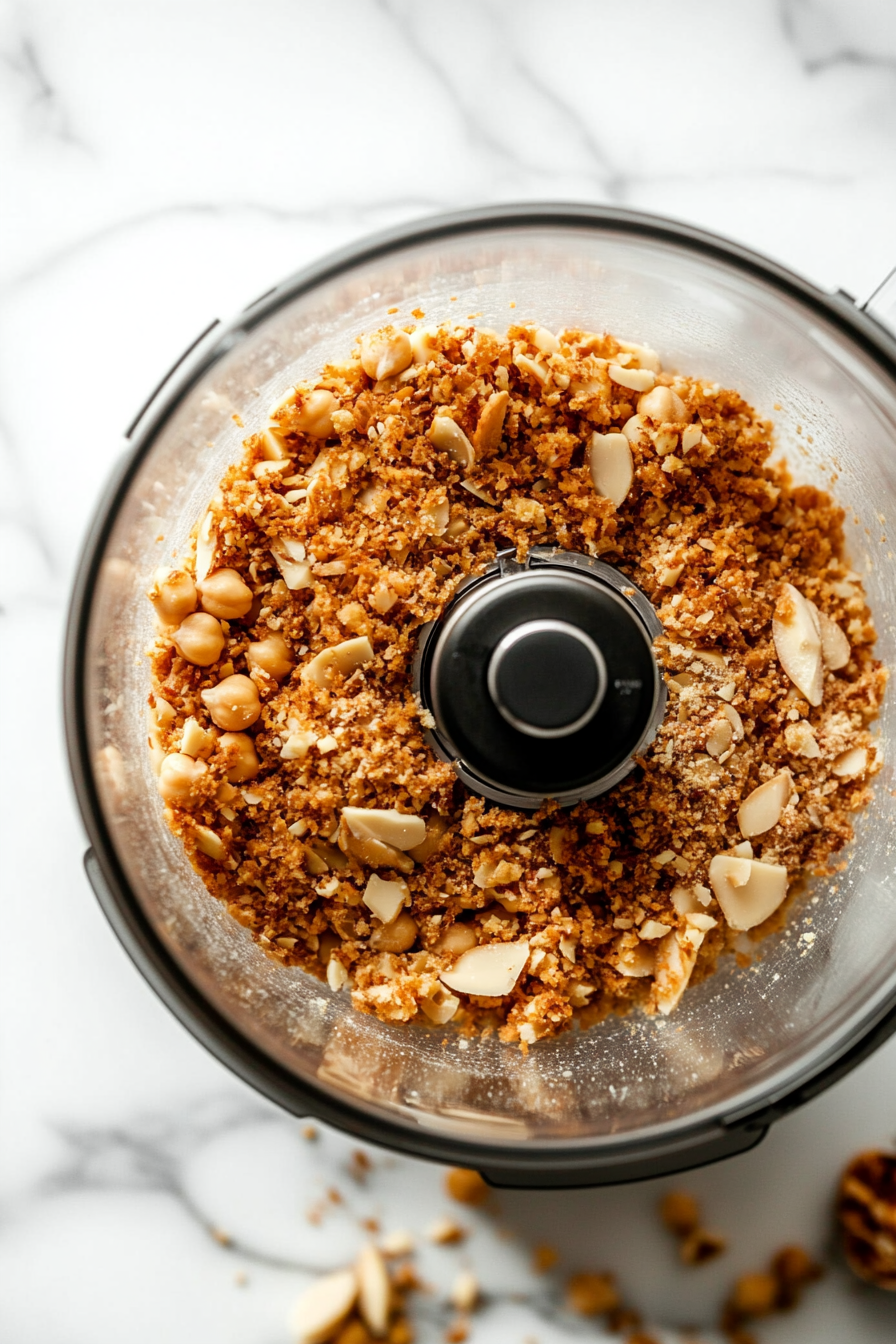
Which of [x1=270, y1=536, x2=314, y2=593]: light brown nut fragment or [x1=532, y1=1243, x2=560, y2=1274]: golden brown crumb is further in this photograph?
[x1=532, y1=1243, x2=560, y2=1274]: golden brown crumb

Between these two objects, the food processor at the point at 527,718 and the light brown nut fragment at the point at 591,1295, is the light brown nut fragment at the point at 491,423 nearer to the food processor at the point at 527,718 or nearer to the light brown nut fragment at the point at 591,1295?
the food processor at the point at 527,718

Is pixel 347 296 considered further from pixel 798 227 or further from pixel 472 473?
pixel 798 227

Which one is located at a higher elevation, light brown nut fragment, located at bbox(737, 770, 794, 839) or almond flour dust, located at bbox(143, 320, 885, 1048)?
almond flour dust, located at bbox(143, 320, 885, 1048)

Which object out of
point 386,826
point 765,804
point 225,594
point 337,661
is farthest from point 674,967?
point 225,594

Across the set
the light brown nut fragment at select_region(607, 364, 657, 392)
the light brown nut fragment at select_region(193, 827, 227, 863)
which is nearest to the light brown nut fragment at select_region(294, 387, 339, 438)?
the light brown nut fragment at select_region(607, 364, 657, 392)

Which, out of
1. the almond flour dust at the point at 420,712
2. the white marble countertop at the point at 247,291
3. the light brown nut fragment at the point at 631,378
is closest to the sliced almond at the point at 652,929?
the almond flour dust at the point at 420,712

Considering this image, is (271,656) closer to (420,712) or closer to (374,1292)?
(420,712)

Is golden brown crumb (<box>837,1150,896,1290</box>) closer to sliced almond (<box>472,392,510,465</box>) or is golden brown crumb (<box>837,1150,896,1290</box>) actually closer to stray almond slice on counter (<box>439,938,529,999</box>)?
stray almond slice on counter (<box>439,938,529,999</box>)
